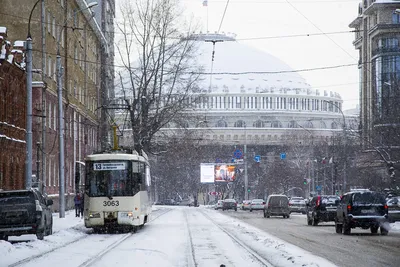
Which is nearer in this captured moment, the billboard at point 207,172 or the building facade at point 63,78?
the building facade at point 63,78

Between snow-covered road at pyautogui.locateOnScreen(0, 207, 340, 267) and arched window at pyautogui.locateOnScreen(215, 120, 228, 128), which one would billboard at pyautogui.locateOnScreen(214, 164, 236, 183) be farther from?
snow-covered road at pyautogui.locateOnScreen(0, 207, 340, 267)

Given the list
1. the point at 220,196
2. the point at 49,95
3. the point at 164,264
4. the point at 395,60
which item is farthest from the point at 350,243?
the point at 220,196

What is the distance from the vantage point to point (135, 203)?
32875 mm

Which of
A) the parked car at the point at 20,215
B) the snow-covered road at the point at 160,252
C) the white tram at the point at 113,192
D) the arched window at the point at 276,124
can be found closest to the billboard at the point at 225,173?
the arched window at the point at 276,124

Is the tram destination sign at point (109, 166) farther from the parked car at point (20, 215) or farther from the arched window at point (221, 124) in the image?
the arched window at point (221, 124)

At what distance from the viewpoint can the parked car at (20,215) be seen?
26219 millimetres

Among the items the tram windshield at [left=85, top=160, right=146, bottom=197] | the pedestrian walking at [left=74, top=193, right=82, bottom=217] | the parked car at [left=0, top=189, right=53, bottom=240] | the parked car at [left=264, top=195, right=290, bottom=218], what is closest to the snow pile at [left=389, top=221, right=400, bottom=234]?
the tram windshield at [left=85, top=160, right=146, bottom=197]

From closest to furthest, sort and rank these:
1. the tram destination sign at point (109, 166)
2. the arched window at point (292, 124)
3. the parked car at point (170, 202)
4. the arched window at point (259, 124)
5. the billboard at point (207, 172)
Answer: the tram destination sign at point (109, 166)
the billboard at point (207, 172)
the parked car at point (170, 202)
the arched window at point (292, 124)
the arched window at point (259, 124)

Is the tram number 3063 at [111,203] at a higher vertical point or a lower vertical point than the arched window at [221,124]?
lower

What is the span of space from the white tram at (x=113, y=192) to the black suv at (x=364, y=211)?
792cm

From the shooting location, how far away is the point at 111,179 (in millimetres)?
32844

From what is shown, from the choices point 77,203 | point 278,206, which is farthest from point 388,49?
point 77,203

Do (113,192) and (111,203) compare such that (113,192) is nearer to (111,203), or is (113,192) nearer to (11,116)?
(111,203)

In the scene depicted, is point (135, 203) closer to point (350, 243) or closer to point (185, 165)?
point (350, 243)
